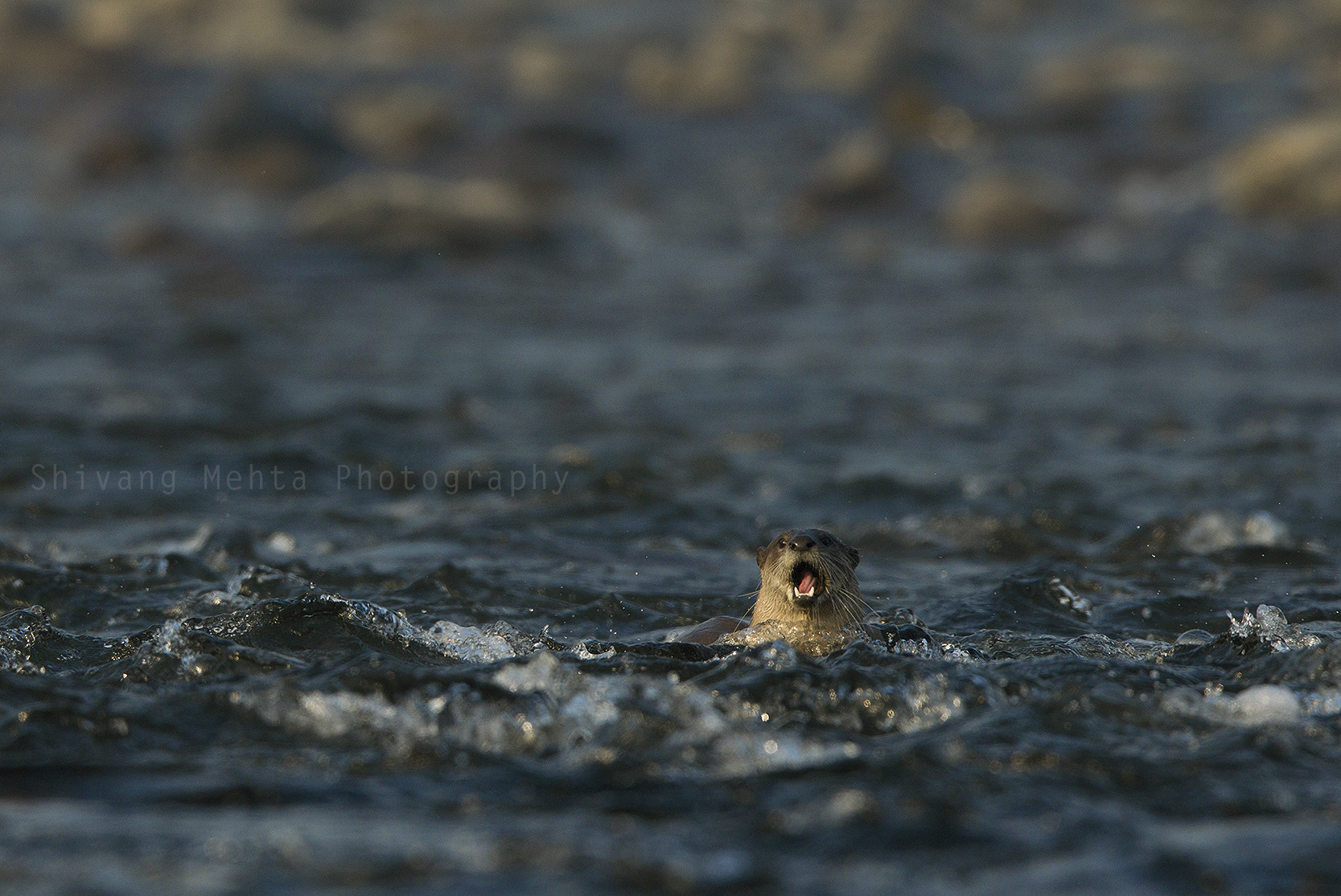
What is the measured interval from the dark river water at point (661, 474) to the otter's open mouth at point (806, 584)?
0.50 meters

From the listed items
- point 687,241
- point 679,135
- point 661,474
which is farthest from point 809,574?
point 679,135

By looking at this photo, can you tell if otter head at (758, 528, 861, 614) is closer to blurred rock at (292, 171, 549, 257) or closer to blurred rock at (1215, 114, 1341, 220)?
blurred rock at (292, 171, 549, 257)

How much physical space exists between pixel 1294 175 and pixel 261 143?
13732 mm

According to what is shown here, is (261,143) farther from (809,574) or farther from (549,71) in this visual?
(809,574)

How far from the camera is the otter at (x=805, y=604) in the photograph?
6.62 metres

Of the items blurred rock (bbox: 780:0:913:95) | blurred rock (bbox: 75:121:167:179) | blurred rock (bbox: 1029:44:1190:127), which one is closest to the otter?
blurred rock (bbox: 75:121:167:179)

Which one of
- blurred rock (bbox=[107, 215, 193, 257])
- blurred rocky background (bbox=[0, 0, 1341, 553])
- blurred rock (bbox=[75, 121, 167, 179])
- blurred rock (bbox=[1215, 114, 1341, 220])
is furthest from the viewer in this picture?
blurred rock (bbox=[75, 121, 167, 179])

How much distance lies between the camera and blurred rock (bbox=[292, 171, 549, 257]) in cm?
1853

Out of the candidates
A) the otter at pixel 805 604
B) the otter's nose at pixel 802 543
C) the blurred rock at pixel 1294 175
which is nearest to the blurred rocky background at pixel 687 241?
the blurred rock at pixel 1294 175

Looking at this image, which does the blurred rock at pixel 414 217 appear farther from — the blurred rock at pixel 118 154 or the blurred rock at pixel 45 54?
the blurred rock at pixel 45 54

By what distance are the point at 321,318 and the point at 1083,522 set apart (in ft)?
28.2

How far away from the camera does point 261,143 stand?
73.6 ft

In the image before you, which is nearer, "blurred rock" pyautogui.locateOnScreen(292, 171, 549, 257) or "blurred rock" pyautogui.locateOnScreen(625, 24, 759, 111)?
"blurred rock" pyautogui.locateOnScreen(292, 171, 549, 257)

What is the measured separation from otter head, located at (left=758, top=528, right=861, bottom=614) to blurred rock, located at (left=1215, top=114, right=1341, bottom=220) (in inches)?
562
